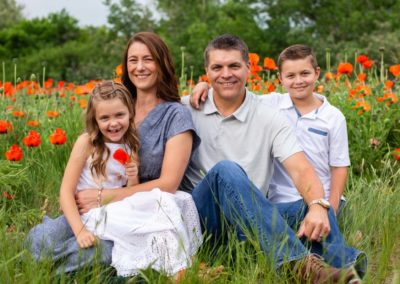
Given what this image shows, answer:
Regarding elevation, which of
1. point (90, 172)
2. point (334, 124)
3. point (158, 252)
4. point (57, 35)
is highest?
point (57, 35)

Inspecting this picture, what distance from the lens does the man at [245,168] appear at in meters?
2.62

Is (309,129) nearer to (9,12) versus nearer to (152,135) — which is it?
(152,135)

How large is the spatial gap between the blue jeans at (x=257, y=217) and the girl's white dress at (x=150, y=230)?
13 centimetres

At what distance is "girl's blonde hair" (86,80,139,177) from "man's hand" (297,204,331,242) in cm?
82

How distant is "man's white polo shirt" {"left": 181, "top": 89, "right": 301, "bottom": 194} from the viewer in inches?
117

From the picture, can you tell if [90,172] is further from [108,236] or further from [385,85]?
[385,85]

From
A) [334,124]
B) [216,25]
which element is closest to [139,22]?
[216,25]

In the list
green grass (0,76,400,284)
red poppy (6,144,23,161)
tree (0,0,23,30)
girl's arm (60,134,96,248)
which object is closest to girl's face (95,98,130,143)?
girl's arm (60,134,96,248)

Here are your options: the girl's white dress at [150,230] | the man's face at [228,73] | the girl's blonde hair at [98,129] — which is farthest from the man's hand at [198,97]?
the girl's white dress at [150,230]

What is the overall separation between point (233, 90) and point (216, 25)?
19.2m

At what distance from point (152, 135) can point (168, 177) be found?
26cm

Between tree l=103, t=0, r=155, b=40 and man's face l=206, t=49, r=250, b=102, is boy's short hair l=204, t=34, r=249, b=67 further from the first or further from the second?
tree l=103, t=0, r=155, b=40

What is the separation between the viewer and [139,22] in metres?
24.4

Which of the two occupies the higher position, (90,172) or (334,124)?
(334,124)
